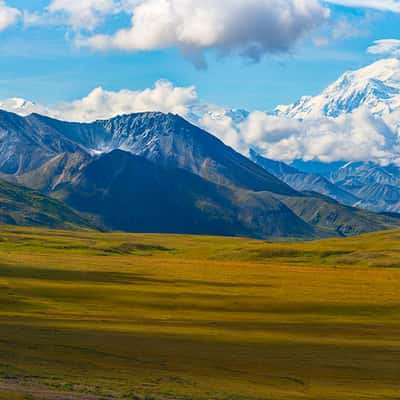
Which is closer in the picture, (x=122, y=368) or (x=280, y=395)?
(x=280, y=395)

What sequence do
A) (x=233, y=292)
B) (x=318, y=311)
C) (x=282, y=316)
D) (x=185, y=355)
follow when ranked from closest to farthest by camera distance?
(x=185, y=355)
(x=282, y=316)
(x=318, y=311)
(x=233, y=292)

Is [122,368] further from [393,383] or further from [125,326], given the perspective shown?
[125,326]

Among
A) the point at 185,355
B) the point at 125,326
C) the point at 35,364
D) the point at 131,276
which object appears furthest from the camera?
the point at 131,276

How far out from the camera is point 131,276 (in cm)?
18062

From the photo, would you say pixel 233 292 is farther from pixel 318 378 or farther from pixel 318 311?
pixel 318 378

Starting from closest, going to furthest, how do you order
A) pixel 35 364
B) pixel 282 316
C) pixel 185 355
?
pixel 35 364 < pixel 185 355 < pixel 282 316

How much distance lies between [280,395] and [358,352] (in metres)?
23.6

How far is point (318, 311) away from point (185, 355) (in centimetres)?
5311

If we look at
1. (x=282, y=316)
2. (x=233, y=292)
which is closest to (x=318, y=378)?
(x=282, y=316)

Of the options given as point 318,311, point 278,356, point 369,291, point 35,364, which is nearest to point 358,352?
point 278,356

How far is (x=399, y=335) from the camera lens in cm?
8962

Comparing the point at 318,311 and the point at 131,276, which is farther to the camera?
the point at 131,276

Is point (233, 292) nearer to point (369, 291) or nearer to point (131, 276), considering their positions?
point (369, 291)

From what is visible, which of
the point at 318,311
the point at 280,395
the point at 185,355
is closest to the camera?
the point at 280,395
